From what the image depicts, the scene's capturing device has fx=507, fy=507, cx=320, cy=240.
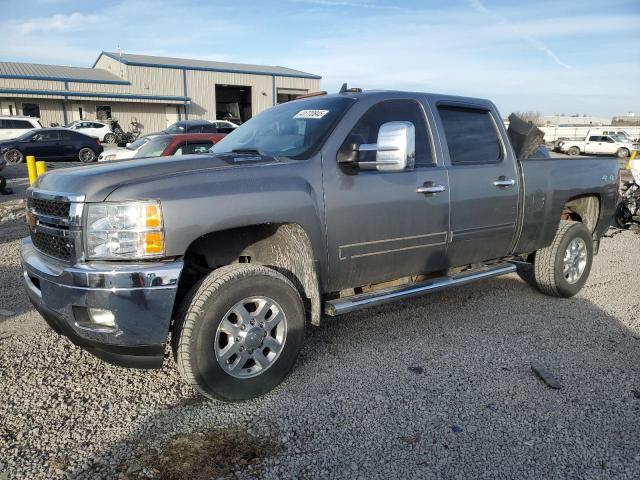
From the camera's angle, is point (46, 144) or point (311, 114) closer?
point (311, 114)

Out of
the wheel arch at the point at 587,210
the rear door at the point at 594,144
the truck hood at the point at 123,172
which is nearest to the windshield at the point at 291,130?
the truck hood at the point at 123,172

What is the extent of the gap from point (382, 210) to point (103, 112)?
38.9m

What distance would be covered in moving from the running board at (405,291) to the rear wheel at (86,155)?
20.4 metres

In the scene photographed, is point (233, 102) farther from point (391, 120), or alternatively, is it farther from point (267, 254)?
point (267, 254)

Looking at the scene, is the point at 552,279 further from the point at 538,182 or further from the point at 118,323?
the point at 118,323

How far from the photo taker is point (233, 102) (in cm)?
4656

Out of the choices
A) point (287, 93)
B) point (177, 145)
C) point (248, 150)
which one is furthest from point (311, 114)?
point (287, 93)

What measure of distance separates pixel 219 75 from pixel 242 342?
140ft

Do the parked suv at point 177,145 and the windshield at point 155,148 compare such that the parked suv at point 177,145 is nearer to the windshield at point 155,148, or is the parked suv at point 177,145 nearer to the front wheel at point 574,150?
the windshield at point 155,148

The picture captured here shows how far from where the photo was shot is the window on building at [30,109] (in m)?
34.9

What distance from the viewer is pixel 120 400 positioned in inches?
127

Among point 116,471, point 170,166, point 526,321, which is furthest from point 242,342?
point 526,321

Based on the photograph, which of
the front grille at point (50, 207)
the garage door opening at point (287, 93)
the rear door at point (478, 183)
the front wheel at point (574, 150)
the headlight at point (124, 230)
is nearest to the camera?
the headlight at point (124, 230)

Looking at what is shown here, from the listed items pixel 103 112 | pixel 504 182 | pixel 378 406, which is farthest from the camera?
pixel 103 112
